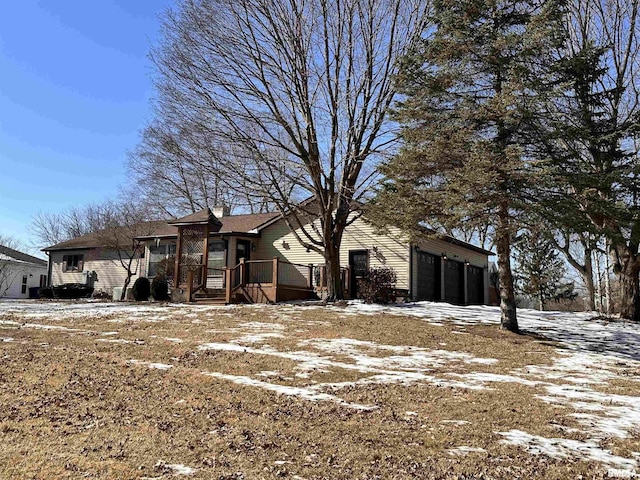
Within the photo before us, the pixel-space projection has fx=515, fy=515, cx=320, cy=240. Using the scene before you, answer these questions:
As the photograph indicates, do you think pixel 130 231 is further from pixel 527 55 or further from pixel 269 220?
pixel 527 55

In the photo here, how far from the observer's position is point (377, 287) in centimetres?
1750

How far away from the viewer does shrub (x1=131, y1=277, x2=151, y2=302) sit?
21.5 m

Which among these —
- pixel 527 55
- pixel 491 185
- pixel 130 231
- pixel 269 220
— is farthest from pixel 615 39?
pixel 130 231

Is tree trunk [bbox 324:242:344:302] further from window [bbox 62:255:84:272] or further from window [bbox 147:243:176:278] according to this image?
window [bbox 62:255:84:272]

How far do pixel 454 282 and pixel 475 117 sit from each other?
1330 cm

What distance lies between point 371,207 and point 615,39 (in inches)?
384

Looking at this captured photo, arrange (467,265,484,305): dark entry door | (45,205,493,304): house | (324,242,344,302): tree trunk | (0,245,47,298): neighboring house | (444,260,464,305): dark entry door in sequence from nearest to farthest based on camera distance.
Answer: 1. (324,242,344,302): tree trunk
2. (45,205,493,304): house
3. (444,260,464,305): dark entry door
4. (467,265,484,305): dark entry door
5. (0,245,47,298): neighboring house

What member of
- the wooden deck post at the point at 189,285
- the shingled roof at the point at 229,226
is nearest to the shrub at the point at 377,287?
the wooden deck post at the point at 189,285

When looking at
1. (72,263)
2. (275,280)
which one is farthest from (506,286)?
(72,263)

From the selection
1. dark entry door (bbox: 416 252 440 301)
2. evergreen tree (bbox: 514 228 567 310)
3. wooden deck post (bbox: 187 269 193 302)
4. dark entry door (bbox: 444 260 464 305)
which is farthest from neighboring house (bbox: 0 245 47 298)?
evergreen tree (bbox: 514 228 567 310)

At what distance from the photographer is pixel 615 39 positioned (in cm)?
1650

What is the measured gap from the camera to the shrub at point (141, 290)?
70.5 feet

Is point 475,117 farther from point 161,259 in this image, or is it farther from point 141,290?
point 161,259

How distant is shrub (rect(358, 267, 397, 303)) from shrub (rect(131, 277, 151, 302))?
9392 millimetres
